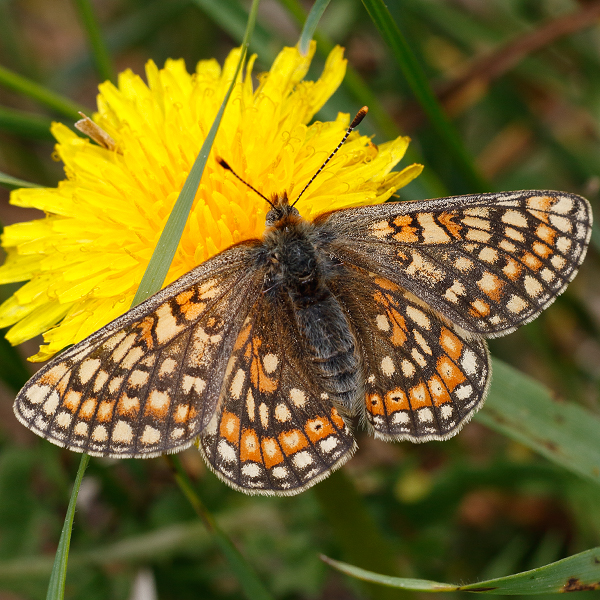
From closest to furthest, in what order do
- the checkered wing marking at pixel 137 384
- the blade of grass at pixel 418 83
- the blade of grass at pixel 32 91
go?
the checkered wing marking at pixel 137 384, the blade of grass at pixel 418 83, the blade of grass at pixel 32 91

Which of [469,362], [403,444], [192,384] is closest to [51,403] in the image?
[192,384]

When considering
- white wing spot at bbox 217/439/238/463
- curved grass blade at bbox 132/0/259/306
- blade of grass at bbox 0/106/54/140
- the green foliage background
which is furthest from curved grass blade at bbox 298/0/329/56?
blade of grass at bbox 0/106/54/140

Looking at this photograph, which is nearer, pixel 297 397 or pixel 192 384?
pixel 192 384

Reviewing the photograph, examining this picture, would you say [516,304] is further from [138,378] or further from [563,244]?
[138,378]

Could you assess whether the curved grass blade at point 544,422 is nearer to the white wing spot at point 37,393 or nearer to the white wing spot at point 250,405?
the white wing spot at point 250,405

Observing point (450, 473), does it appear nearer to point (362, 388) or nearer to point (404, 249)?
point (362, 388)

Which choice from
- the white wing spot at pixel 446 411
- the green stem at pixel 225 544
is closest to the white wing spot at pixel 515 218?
the white wing spot at pixel 446 411

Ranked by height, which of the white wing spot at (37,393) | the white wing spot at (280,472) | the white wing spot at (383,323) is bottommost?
the white wing spot at (280,472)

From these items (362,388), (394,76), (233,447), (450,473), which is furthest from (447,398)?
(394,76)
